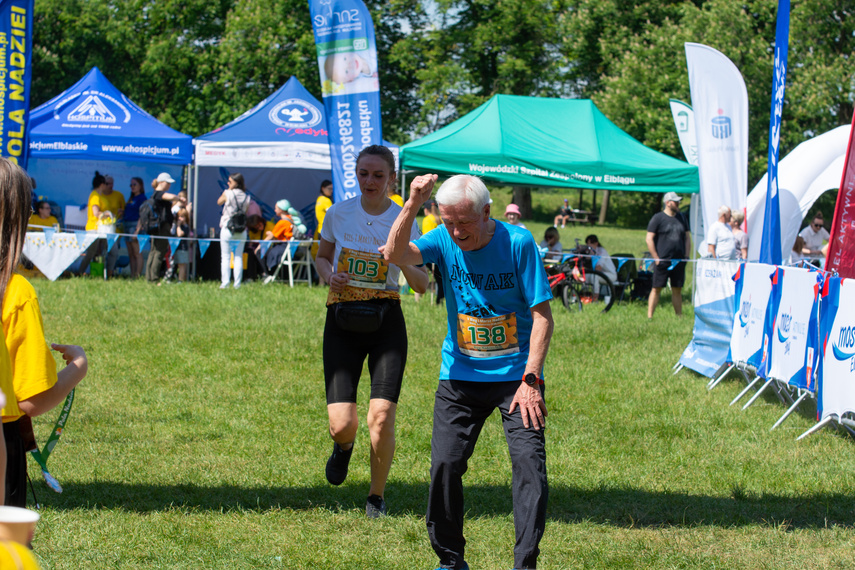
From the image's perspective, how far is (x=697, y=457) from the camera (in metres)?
5.83

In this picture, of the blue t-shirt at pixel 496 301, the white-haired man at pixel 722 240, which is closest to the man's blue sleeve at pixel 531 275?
the blue t-shirt at pixel 496 301

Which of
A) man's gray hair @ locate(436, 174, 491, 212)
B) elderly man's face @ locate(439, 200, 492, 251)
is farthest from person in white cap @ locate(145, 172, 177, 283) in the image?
man's gray hair @ locate(436, 174, 491, 212)

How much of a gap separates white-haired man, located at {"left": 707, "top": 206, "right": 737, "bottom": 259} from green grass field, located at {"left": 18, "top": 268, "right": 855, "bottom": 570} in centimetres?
316

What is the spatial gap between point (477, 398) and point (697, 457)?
114 inches

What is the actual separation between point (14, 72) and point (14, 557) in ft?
20.9

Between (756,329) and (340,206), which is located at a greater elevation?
(340,206)

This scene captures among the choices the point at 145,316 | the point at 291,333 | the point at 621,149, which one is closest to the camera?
the point at 291,333

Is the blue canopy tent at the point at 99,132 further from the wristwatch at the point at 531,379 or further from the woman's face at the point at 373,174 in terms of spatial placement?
the wristwatch at the point at 531,379

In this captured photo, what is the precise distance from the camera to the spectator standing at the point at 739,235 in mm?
11552

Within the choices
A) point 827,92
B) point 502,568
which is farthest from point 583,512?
point 827,92

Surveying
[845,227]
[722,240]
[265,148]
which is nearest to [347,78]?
[265,148]

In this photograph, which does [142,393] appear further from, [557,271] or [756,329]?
[557,271]

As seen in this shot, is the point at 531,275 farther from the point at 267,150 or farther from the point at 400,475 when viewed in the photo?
the point at 267,150

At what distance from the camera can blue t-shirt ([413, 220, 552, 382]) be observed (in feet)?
11.4
